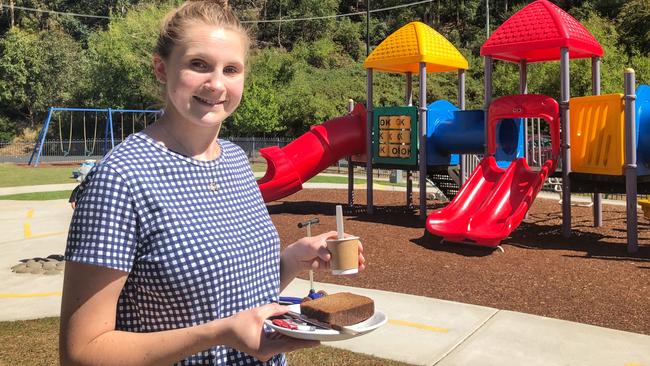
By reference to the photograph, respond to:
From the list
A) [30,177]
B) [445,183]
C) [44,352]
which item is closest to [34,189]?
[30,177]

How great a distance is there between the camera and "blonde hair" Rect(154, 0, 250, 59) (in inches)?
63.6

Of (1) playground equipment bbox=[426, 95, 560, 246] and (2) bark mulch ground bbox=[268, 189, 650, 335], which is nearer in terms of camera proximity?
(2) bark mulch ground bbox=[268, 189, 650, 335]

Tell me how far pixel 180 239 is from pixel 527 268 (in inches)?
265

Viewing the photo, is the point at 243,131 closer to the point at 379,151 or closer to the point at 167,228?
the point at 379,151

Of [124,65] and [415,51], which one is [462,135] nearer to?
[415,51]

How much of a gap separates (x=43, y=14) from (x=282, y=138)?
40380mm

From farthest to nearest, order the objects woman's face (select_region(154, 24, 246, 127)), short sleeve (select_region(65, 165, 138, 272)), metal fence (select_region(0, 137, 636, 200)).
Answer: metal fence (select_region(0, 137, 636, 200)), woman's face (select_region(154, 24, 246, 127)), short sleeve (select_region(65, 165, 138, 272))

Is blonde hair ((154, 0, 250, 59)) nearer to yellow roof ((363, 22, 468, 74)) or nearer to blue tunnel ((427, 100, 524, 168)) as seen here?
blue tunnel ((427, 100, 524, 168))

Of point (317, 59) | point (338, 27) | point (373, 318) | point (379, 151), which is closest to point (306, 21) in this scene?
point (338, 27)

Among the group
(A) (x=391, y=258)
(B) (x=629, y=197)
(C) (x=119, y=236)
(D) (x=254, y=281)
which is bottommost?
(A) (x=391, y=258)

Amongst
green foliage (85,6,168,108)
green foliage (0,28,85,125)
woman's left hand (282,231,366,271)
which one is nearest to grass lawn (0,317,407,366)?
woman's left hand (282,231,366,271)

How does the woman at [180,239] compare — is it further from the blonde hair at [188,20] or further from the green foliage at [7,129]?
the green foliage at [7,129]

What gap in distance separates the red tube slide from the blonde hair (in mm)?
10233

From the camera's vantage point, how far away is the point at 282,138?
38.8 meters
